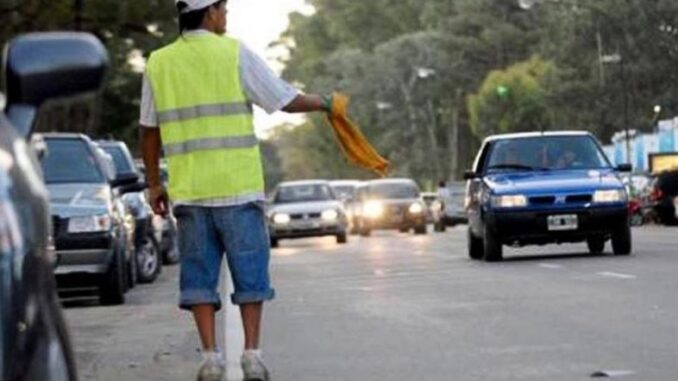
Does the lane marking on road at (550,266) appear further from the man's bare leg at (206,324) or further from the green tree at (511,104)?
the green tree at (511,104)

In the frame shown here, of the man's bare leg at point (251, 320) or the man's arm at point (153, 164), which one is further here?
the man's arm at point (153, 164)

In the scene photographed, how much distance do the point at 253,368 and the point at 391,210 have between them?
48960 millimetres

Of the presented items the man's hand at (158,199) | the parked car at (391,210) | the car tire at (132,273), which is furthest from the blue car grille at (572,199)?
the parked car at (391,210)

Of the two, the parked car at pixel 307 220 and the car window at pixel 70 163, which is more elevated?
the car window at pixel 70 163

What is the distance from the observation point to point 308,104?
9789 mm

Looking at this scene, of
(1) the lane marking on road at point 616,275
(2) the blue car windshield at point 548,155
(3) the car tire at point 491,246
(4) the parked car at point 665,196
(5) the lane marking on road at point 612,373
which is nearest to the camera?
(5) the lane marking on road at point 612,373

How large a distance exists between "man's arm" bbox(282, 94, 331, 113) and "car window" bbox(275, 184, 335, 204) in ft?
123

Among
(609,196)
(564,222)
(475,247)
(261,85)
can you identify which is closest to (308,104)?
(261,85)

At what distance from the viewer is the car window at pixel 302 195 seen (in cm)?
4738

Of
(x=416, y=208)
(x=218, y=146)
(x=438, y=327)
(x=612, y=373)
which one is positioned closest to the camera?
(x=218, y=146)

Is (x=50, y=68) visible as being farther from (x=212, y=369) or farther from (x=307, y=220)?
(x=307, y=220)

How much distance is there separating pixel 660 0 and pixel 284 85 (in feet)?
303

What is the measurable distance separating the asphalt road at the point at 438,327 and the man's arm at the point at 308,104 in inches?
61.6

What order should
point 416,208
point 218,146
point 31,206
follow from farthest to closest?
point 416,208, point 218,146, point 31,206
